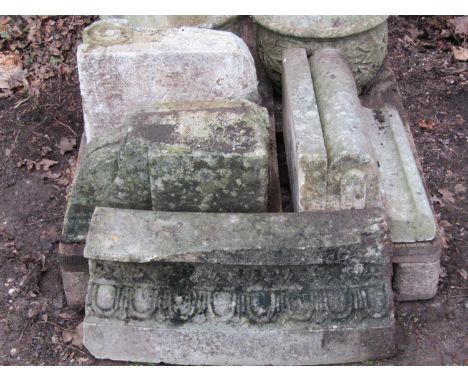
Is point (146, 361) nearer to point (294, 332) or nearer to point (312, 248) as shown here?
point (294, 332)

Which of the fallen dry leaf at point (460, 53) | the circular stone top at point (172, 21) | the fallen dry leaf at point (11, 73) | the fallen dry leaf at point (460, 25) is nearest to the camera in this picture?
the circular stone top at point (172, 21)

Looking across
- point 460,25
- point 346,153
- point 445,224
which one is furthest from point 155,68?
point 460,25

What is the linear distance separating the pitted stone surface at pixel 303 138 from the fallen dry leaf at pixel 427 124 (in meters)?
1.35

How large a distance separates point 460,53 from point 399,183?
234 cm

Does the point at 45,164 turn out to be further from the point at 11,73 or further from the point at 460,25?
the point at 460,25

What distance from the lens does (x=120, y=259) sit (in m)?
3.30

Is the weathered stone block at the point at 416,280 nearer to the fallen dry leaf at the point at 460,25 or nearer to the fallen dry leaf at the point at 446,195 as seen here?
the fallen dry leaf at the point at 446,195

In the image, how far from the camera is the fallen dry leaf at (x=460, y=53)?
583 centimetres

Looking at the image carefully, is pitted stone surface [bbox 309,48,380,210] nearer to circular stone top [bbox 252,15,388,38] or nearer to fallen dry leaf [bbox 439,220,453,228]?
circular stone top [bbox 252,15,388,38]

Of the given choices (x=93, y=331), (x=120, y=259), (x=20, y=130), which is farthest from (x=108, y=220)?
A: (x=20, y=130)

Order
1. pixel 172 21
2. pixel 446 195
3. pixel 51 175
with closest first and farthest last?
pixel 172 21 → pixel 446 195 → pixel 51 175

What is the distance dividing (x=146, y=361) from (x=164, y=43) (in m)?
1.63

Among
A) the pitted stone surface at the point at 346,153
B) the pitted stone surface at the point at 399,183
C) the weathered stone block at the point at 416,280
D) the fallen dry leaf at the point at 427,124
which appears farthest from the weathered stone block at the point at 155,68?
the fallen dry leaf at the point at 427,124

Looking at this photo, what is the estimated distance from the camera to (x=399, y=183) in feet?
13.1
